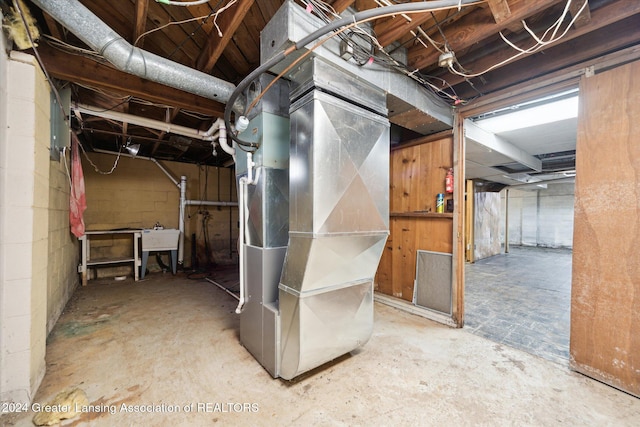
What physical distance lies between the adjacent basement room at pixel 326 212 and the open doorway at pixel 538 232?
77 millimetres

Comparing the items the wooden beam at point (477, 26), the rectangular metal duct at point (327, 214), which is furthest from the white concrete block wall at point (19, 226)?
the wooden beam at point (477, 26)

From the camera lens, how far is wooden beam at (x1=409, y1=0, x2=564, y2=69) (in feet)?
4.53

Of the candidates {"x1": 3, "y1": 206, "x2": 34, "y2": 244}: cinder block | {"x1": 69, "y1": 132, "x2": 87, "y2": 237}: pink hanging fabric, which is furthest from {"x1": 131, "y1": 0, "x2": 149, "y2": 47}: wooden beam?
{"x1": 69, "y1": 132, "x2": 87, "y2": 237}: pink hanging fabric

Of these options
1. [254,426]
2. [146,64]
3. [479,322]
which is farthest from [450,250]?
[146,64]

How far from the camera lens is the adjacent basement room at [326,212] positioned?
1.41 meters

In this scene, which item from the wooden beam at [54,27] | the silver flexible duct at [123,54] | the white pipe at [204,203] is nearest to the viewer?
the silver flexible duct at [123,54]

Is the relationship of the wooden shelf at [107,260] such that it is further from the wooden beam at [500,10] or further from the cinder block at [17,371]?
the wooden beam at [500,10]

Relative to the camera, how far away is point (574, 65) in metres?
1.82

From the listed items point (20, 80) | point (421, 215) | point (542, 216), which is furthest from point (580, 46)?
point (542, 216)

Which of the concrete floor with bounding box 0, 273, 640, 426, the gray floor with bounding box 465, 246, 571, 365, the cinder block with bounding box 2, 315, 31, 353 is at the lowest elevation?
the concrete floor with bounding box 0, 273, 640, 426

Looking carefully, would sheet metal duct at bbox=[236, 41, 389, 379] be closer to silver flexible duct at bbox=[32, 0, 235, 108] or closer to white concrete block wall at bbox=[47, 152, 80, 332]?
silver flexible duct at bbox=[32, 0, 235, 108]

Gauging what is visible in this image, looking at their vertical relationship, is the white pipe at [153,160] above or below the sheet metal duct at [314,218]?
above

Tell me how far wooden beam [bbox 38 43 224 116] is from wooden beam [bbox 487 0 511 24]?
242 cm

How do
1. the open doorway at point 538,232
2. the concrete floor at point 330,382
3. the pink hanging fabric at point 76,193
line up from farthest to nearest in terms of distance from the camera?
1. the pink hanging fabric at point 76,193
2. the open doorway at point 538,232
3. the concrete floor at point 330,382
